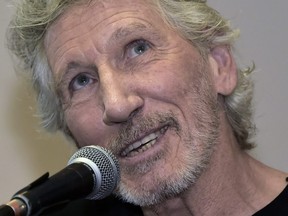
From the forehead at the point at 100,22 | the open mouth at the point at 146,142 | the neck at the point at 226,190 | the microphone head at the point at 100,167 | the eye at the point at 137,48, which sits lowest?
the neck at the point at 226,190

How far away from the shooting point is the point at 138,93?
3.85 ft

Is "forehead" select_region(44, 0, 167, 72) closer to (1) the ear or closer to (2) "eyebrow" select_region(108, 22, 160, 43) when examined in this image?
(2) "eyebrow" select_region(108, 22, 160, 43)

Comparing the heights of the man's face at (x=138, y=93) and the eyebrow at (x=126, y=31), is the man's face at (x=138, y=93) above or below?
below

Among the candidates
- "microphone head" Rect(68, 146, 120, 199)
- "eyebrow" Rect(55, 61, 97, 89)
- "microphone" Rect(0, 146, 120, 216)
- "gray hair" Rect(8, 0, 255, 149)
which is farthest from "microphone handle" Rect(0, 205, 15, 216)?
"gray hair" Rect(8, 0, 255, 149)

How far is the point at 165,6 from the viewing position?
1331mm

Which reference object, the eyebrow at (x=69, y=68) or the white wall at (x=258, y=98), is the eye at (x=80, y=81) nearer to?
the eyebrow at (x=69, y=68)

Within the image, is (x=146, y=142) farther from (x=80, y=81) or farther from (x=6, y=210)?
(x=6, y=210)

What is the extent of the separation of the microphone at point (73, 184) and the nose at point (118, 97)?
0.58ft

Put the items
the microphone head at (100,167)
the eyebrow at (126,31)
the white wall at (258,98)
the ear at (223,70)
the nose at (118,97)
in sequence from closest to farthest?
the microphone head at (100,167), the nose at (118,97), the eyebrow at (126,31), the ear at (223,70), the white wall at (258,98)

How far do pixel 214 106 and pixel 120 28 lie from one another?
1.07 feet

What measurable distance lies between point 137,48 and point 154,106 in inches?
7.4

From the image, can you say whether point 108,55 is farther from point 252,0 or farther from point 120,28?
point 252,0

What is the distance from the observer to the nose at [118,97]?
1.13 m

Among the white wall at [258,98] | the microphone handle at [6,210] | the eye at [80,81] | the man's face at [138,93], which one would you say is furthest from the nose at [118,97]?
the white wall at [258,98]
